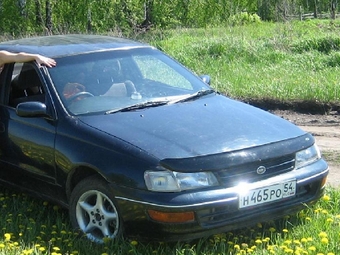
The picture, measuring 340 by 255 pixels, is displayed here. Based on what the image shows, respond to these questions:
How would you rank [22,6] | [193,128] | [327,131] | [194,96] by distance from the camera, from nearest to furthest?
1. [193,128]
2. [194,96]
3. [327,131]
4. [22,6]

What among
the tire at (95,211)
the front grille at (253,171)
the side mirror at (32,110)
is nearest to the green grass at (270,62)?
the front grille at (253,171)

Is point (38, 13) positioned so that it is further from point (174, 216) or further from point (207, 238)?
point (174, 216)

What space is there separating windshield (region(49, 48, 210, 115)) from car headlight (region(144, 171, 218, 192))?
1.07 m

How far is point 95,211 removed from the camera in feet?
16.2

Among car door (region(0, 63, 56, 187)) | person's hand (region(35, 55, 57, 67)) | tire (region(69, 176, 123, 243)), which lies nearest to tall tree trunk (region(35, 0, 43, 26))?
car door (region(0, 63, 56, 187))

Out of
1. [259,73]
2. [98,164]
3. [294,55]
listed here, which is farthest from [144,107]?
[294,55]

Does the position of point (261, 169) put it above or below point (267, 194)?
above

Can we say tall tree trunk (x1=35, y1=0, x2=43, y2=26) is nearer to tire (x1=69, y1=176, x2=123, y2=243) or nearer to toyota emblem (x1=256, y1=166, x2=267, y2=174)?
tire (x1=69, y1=176, x2=123, y2=243)

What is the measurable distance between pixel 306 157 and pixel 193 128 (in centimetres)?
90

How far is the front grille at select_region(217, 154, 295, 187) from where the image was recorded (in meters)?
4.63

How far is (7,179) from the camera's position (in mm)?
6023

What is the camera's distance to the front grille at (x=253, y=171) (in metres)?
4.63

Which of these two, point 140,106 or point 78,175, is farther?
point 140,106

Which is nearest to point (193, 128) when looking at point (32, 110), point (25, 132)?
point (32, 110)
